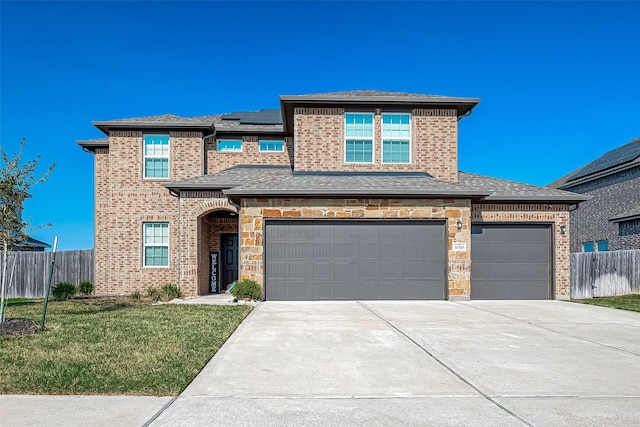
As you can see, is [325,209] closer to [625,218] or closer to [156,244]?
[156,244]

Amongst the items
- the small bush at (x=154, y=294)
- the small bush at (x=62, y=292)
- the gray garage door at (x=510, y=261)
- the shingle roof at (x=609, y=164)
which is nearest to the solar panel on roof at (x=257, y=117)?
the small bush at (x=154, y=294)

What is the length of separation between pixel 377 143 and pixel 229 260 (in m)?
7.75

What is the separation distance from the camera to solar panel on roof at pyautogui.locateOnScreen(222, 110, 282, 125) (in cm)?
2031

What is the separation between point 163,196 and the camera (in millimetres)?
18312

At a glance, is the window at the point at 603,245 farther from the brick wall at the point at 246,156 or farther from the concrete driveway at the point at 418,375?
the brick wall at the point at 246,156

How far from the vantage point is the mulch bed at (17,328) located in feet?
28.7

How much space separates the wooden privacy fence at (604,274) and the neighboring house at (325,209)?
2.98 m

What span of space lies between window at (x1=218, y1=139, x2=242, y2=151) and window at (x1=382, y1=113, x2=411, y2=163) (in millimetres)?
6315

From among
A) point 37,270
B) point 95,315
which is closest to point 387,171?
point 95,315

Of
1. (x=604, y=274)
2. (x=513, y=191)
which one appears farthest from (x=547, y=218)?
(x=604, y=274)

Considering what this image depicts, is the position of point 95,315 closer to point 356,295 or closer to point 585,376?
point 356,295

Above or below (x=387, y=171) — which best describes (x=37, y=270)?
below

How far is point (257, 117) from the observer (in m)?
21.1

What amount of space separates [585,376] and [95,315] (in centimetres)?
1020
